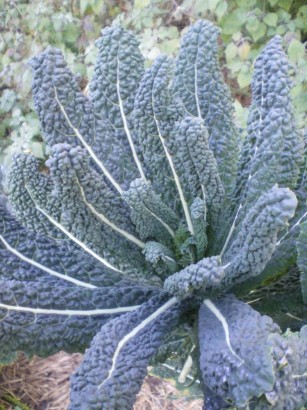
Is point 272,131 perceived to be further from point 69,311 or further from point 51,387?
point 51,387

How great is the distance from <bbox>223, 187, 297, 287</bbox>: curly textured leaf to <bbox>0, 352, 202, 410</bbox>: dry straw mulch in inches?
48.8

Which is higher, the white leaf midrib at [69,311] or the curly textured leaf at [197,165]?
the curly textured leaf at [197,165]

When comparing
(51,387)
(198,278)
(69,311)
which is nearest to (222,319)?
(198,278)

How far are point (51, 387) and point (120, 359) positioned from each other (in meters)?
1.45

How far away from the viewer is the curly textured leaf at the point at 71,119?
49cm

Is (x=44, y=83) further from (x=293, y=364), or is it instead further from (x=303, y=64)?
(x=303, y=64)

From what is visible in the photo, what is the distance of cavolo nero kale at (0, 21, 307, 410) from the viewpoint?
0.40 metres

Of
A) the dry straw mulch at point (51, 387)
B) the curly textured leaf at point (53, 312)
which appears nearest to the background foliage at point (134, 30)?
the dry straw mulch at point (51, 387)

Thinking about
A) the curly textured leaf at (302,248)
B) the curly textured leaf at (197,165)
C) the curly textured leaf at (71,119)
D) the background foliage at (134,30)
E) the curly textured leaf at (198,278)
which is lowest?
the background foliage at (134,30)

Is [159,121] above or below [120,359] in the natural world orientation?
above

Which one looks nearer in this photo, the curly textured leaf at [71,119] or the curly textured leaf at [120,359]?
the curly textured leaf at [120,359]

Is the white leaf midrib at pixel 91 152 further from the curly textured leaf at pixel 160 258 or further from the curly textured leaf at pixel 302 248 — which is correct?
the curly textured leaf at pixel 302 248

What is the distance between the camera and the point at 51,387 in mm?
1741

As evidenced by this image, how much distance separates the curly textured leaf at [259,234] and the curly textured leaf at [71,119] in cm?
15
